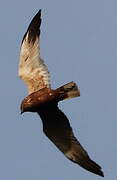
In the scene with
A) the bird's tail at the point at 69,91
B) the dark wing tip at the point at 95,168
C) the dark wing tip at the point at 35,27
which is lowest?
the dark wing tip at the point at 95,168

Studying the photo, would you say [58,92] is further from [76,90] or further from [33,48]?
[33,48]

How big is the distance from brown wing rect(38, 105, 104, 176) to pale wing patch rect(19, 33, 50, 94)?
3.10 feet

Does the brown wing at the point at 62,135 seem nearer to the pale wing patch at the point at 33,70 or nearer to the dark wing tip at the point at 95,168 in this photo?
the dark wing tip at the point at 95,168

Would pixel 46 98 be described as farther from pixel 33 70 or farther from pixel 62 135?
pixel 33 70

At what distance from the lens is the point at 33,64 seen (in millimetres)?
22656

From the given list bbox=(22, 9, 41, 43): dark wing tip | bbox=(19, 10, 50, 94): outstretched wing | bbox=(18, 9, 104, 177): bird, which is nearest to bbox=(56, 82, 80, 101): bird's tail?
bbox=(18, 9, 104, 177): bird

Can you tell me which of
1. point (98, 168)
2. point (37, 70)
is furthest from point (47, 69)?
point (98, 168)

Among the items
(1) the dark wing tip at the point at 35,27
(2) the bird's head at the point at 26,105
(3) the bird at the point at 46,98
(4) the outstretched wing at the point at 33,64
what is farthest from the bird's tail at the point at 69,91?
(1) the dark wing tip at the point at 35,27

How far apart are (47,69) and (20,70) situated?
0.75m

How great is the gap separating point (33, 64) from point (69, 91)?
2.16m

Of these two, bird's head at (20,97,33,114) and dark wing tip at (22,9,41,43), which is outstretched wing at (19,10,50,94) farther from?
bird's head at (20,97,33,114)

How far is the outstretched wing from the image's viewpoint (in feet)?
73.7

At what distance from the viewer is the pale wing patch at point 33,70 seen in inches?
883

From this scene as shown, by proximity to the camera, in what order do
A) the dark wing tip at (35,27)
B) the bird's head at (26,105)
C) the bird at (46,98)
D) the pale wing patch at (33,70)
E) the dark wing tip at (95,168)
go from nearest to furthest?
the dark wing tip at (95,168), the bird at (46,98), the bird's head at (26,105), the pale wing patch at (33,70), the dark wing tip at (35,27)
